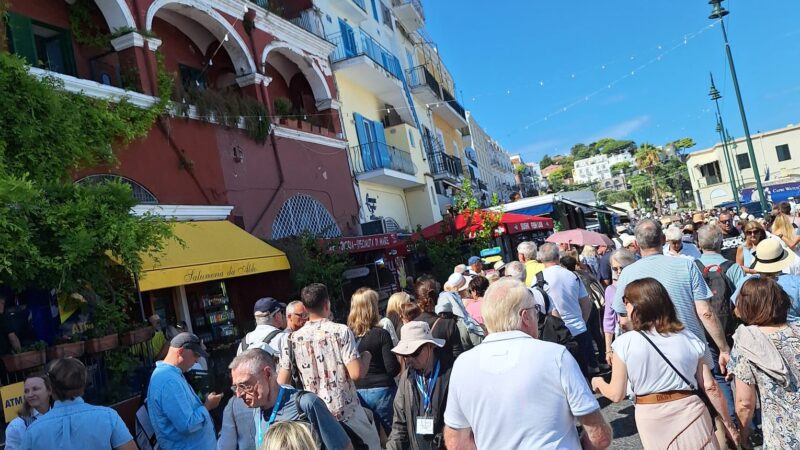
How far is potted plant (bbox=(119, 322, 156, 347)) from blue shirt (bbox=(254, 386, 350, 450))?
4.09 metres

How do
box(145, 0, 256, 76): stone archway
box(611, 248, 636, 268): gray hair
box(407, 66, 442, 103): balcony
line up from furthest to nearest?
box(407, 66, 442, 103): balcony < box(145, 0, 256, 76): stone archway < box(611, 248, 636, 268): gray hair

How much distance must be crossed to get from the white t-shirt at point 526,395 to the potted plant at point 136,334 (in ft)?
16.8

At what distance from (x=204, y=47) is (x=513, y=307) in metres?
12.5

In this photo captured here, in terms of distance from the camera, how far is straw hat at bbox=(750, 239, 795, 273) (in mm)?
4945

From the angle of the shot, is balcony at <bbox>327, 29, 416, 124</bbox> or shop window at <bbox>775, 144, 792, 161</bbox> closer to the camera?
balcony at <bbox>327, 29, 416, 124</bbox>

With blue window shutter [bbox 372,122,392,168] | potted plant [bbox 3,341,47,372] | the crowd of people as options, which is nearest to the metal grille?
blue window shutter [bbox 372,122,392,168]

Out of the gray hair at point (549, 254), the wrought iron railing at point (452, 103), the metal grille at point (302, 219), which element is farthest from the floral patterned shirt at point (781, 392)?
the wrought iron railing at point (452, 103)

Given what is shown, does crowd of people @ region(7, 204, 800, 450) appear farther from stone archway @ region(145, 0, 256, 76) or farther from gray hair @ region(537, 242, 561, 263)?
stone archway @ region(145, 0, 256, 76)

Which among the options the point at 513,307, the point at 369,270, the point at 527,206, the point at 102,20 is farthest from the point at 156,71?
the point at 527,206

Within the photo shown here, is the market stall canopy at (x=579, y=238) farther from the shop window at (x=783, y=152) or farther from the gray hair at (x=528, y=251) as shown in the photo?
the shop window at (x=783, y=152)

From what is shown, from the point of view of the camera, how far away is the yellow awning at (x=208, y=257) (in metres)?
8.11

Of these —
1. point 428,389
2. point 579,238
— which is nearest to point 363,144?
point 579,238

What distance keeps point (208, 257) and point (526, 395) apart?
7581 millimetres

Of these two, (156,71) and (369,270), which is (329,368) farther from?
(369,270)
